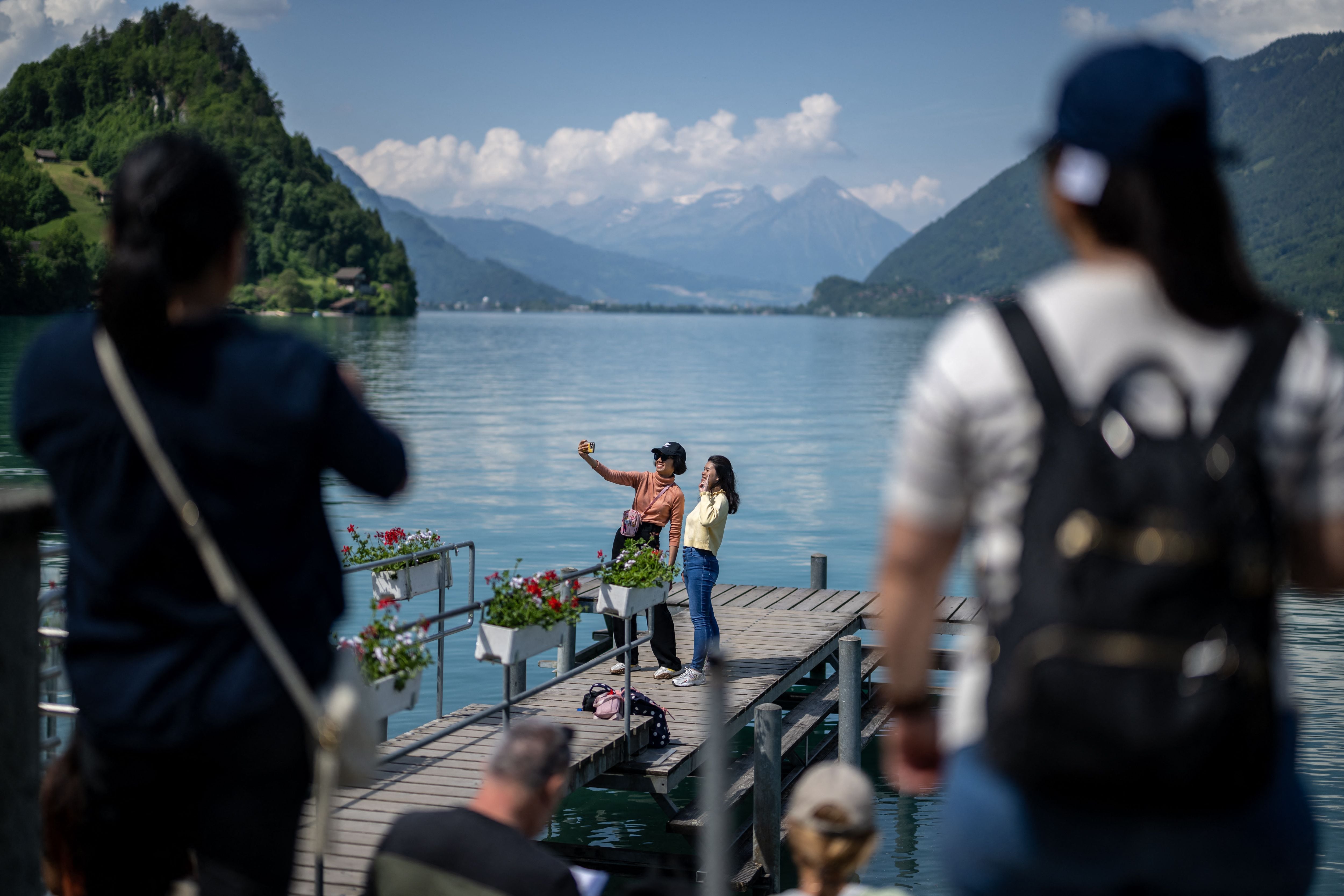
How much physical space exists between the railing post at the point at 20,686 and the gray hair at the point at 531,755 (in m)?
1.42

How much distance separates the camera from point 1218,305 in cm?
165

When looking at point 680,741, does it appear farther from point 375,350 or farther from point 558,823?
point 375,350

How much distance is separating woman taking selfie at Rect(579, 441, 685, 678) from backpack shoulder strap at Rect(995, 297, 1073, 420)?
8449 mm

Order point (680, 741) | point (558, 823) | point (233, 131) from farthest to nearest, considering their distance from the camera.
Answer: point (233, 131) < point (558, 823) < point (680, 741)

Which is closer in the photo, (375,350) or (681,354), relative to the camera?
(375,350)

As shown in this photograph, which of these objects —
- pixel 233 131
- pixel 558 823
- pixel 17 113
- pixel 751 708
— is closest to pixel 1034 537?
pixel 751 708

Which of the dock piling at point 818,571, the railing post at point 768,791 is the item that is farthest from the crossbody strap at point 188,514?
the dock piling at point 818,571

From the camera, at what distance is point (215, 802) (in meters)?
2.18

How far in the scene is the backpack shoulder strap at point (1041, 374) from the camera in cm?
163

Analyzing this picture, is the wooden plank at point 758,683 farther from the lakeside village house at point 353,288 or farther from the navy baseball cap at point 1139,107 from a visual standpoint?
the lakeside village house at point 353,288

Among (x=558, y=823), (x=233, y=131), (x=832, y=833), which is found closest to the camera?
(x=832, y=833)

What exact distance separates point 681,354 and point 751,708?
115 meters

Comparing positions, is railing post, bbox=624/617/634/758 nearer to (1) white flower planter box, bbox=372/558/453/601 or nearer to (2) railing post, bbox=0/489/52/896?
(1) white flower planter box, bbox=372/558/453/601

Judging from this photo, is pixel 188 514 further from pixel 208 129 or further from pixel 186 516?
pixel 208 129
